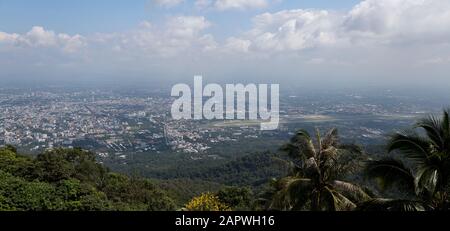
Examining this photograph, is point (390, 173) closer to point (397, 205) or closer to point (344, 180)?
point (397, 205)

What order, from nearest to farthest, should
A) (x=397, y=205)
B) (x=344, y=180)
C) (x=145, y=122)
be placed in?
(x=397, y=205), (x=344, y=180), (x=145, y=122)

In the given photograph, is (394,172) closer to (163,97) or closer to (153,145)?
(153,145)

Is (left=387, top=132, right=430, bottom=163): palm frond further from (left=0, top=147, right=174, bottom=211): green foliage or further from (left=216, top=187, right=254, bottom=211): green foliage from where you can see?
(left=216, top=187, right=254, bottom=211): green foliage

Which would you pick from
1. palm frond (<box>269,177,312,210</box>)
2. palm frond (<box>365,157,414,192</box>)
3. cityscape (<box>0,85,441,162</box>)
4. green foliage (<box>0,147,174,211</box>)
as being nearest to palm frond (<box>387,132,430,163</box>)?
palm frond (<box>365,157,414,192</box>)

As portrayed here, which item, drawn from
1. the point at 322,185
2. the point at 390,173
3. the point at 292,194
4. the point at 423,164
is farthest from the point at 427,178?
the point at 292,194

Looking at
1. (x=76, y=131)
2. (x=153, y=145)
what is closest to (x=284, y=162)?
(x=153, y=145)

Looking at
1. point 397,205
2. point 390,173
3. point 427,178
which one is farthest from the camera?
point 390,173
